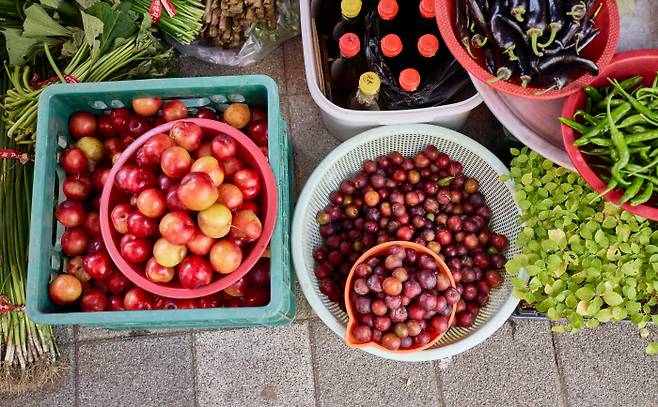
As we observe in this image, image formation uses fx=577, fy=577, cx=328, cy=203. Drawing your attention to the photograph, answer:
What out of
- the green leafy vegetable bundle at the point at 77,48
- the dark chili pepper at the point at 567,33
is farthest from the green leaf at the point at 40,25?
the dark chili pepper at the point at 567,33

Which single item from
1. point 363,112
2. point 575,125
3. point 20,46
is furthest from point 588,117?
point 20,46

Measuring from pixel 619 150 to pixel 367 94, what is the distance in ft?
2.10

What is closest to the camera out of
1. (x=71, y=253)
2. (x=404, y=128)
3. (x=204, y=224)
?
(x=204, y=224)

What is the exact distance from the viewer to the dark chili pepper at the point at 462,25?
1374 mm

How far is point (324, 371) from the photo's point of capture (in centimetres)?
198

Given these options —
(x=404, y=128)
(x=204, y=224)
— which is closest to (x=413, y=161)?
(x=404, y=128)

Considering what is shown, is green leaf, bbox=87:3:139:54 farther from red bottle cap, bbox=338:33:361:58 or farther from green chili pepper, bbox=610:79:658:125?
green chili pepper, bbox=610:79:658:125

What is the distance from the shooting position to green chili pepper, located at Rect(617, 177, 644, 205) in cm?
127

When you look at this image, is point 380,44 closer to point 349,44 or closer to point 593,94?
point 349,44

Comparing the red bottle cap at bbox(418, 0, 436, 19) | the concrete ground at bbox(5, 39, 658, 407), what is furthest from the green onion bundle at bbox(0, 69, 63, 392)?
the red bottle cap at bbox(418, 0, 436, 19)

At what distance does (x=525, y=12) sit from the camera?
131cm

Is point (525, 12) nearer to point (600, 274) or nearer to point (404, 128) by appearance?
point (404, 128)

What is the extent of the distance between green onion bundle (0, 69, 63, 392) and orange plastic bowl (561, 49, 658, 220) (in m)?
1.53

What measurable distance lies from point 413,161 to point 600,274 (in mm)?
622
